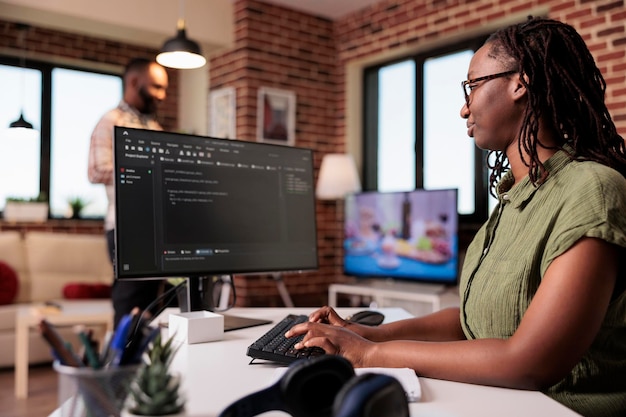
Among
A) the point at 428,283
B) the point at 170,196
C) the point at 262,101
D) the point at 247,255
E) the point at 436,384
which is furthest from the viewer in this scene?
the point at 262,101

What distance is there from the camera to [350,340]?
42.8 inches

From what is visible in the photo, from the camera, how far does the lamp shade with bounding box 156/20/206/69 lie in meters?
3.24

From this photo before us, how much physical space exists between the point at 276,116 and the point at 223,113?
0.45 meters

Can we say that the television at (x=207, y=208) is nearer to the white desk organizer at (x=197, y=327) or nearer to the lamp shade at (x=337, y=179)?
the white desk organizer at (x=197, y=327)

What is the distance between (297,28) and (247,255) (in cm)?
378

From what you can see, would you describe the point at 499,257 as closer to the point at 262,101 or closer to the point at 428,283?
the point at 428,283

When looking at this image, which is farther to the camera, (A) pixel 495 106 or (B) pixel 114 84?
(B) pixel 114 84

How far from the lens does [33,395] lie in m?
3.44

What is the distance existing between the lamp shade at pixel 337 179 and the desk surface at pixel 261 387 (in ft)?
11.4

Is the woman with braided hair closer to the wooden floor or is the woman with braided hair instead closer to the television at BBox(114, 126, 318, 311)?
the television at BBox(114, 126, 318, 311)

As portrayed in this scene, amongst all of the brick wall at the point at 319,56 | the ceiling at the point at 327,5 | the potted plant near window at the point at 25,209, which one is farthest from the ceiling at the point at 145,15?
the potted plant near window at the point at 25,209

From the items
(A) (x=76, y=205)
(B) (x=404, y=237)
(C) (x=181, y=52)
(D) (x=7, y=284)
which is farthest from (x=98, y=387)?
(A) (x=76, y=205)

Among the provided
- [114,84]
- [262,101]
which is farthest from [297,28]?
[114,84]

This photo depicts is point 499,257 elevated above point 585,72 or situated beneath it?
situated beneath
